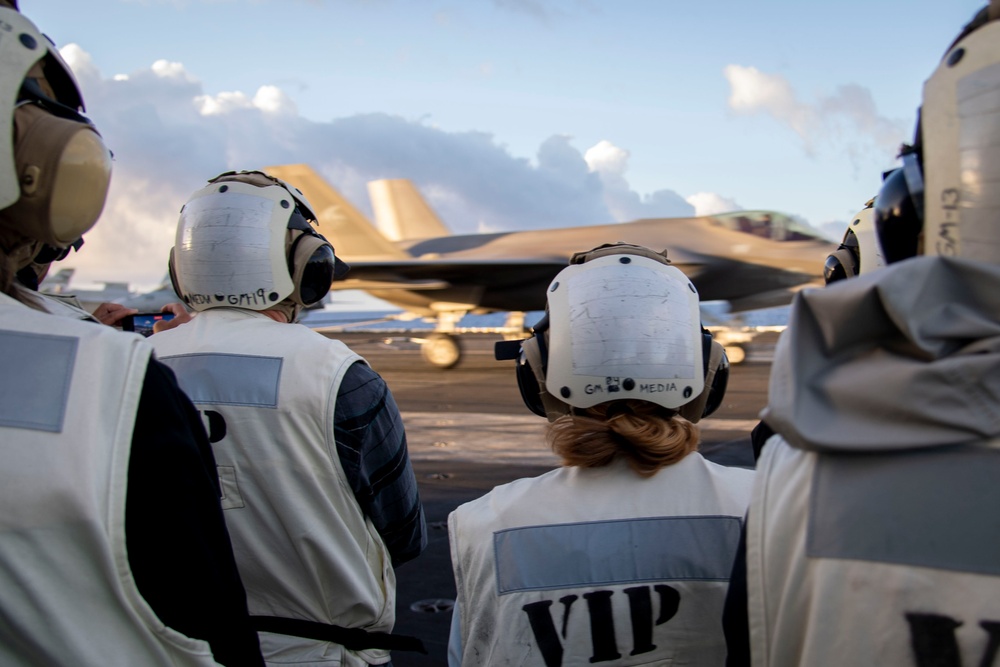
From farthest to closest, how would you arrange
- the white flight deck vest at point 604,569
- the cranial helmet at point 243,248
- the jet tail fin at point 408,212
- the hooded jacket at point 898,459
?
the jet tail fin at point 408,212
the cranial helmet at point 243,248
the white flight deck vest at point 604,569
the hooded jacket at point 898,459

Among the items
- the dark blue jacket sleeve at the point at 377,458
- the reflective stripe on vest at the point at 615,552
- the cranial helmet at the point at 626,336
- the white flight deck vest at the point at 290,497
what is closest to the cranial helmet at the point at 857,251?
the cranial helmet at the point at 626,336

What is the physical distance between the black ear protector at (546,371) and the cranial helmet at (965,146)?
77cm

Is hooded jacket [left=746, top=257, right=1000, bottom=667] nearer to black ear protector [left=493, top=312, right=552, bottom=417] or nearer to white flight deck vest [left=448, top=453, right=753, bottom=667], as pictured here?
white flight deck vest [left=448, top=453, right=753, bottom=667]

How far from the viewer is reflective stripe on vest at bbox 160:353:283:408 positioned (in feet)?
7.04

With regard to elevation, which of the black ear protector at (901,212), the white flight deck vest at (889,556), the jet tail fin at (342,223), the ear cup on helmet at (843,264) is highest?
the jet tail fin at (342,223)

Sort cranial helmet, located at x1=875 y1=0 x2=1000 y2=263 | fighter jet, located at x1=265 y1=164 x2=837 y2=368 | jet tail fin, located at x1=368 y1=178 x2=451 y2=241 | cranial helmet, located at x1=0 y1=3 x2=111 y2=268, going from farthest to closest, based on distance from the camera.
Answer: jet tail fin, located at x1=368 y1=178 x2=451 y2=241 → fighter jet, located at x1=265 y1=164 x2=837 y2=368 → cranial helmet, located at x1=0 y1=3 x2=111 y2=268 → cranial helmet, located at x1=875 y1=0 x2=1000 y2=263

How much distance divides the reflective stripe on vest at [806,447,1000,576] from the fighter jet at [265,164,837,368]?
15630 millimetres

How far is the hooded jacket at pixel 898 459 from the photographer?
100cm

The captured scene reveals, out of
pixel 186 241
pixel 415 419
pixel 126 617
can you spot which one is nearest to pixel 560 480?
pixel 126 617

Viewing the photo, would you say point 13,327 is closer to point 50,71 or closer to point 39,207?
point 39,207

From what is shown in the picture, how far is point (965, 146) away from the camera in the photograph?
116 centimetres

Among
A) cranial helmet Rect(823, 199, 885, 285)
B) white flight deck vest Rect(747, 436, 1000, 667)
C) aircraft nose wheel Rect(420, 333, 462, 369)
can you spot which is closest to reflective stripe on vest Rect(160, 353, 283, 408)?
white flight deck vest Rect(747, 436, 1000, 667)

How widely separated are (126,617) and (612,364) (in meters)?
1.10

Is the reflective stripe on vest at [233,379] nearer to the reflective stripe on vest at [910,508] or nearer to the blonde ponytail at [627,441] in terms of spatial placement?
the blonde ponytail at [627,441]
